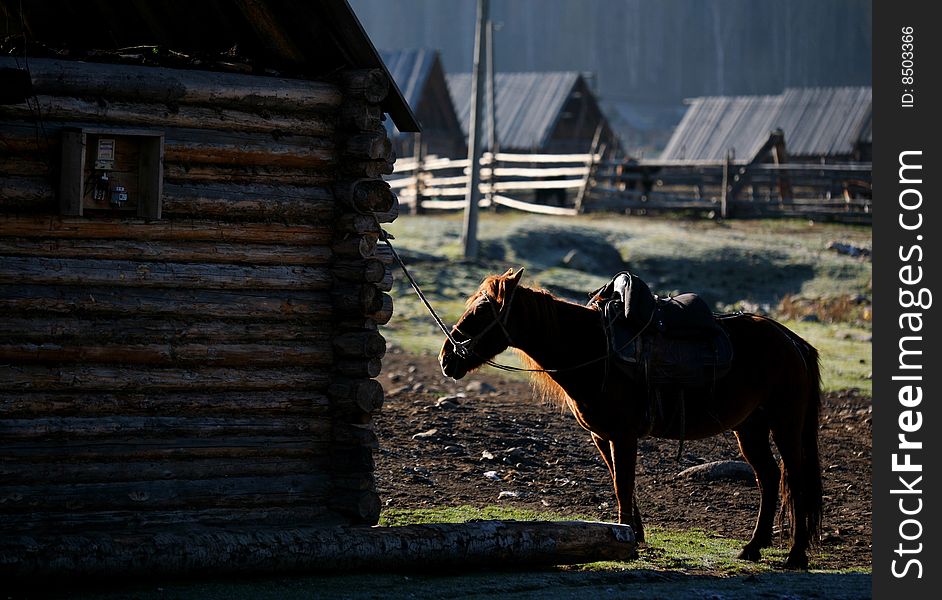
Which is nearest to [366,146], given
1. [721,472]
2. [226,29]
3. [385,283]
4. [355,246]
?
[355,246]

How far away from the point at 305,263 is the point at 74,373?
1799 millimetres

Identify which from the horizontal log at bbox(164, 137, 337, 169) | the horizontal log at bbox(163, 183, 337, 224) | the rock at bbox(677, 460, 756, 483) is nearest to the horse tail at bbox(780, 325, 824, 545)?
the rock at bbox(677, 460, 756, 483)

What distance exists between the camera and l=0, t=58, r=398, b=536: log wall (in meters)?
7.52

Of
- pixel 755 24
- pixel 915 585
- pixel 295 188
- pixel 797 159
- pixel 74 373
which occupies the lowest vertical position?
pixel 915 585

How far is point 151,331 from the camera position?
788 centimetres

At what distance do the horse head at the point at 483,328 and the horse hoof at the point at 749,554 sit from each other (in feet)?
7.73

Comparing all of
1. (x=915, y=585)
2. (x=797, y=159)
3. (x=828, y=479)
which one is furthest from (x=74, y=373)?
(x=797, y=159)

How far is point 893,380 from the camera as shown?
324 inches

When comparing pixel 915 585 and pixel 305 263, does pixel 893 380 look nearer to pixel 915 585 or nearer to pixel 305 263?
pixel 915 585

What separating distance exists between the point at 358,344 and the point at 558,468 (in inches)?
141

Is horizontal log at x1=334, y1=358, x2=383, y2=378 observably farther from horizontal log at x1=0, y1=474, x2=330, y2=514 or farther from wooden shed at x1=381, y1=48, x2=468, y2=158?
wooden shed at x1=381, y1=48, x2=468, y2=158

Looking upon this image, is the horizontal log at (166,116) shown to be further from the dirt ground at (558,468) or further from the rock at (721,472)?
the rock at (721,472)

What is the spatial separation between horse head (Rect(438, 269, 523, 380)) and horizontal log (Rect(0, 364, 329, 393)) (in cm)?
95

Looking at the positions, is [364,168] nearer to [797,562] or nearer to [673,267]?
[797,562]
